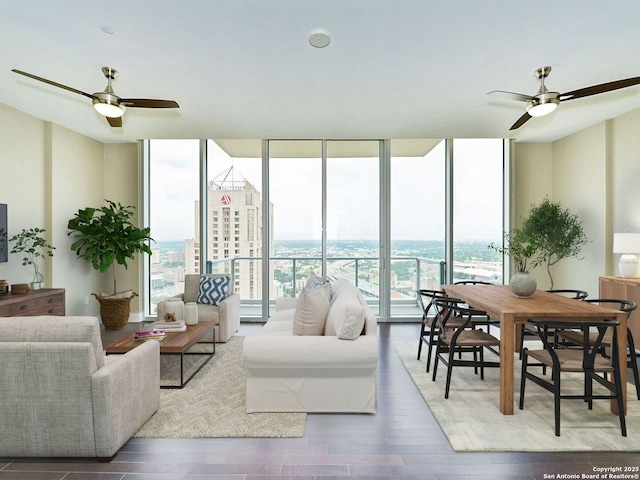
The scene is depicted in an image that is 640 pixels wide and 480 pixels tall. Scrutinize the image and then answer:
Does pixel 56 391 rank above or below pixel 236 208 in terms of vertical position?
below

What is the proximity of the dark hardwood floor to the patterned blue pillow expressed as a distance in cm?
237

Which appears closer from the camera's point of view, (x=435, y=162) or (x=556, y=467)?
(x=556, y=467)

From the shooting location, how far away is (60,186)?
Result: 4.97 m

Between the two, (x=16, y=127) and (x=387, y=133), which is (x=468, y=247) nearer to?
(x=387, y=133)

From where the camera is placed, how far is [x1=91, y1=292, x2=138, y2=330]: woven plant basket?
5.20 m

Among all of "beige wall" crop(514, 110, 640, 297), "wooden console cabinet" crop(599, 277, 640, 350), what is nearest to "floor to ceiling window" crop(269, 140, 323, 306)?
"beige wall" crop(514, 110, 640, 297)

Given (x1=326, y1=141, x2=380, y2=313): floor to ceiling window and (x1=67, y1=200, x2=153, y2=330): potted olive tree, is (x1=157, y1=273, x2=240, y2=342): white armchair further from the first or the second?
(x1=326, y1=141, x2=380, y2=313): floor to ceiling window

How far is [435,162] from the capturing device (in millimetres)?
5863

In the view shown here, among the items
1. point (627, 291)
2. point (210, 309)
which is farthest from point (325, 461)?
point (627, 291)

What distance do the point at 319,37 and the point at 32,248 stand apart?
13.5 ft

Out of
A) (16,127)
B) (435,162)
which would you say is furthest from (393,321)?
(16,127)

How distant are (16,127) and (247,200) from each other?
2990 mm

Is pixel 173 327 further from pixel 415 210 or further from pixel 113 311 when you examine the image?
pixel 415 210

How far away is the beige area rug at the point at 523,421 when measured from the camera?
229 cm
